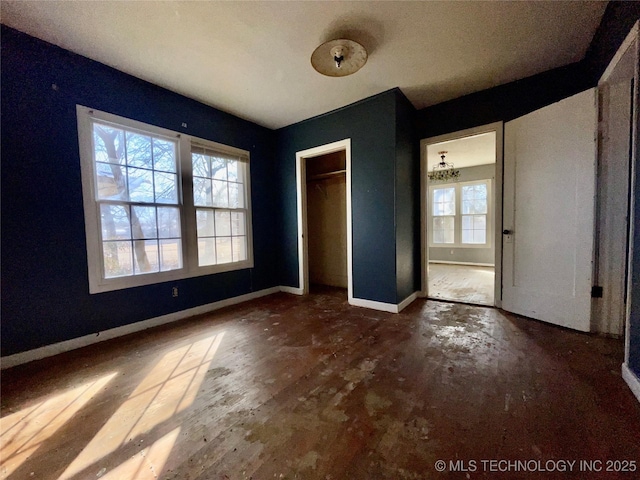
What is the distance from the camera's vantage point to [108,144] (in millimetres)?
2451

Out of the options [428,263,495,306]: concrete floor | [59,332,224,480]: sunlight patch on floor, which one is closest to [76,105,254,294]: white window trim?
[59,332,224,480]: sunlight patch on floor

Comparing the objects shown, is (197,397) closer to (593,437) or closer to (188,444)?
(188,444)

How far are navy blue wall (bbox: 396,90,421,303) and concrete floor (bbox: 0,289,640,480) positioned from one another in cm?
96

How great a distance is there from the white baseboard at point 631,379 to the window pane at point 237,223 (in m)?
3.97

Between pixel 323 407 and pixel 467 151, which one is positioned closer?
pixel 323 407

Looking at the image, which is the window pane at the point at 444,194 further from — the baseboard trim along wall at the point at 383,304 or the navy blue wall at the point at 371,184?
the navy blue wall at the point at 371,184

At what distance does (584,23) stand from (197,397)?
13.6 feet

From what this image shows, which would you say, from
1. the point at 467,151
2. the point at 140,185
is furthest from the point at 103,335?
the point at 467,151

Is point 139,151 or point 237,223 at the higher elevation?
point 139,151

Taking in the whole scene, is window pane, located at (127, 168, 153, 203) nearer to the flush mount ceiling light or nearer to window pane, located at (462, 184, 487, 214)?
the flush mount ceiling light

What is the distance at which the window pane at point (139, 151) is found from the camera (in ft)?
8.50

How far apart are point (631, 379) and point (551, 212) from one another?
158 cm

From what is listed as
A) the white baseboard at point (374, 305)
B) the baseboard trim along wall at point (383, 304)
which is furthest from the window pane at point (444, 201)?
the white baseboard at point (374, 305)

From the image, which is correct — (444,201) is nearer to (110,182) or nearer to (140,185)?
(140,185)
